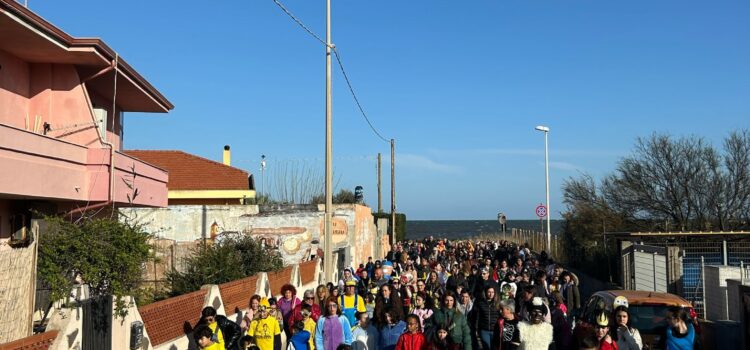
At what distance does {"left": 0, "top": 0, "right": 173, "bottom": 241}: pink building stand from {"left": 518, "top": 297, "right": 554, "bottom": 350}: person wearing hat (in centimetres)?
834

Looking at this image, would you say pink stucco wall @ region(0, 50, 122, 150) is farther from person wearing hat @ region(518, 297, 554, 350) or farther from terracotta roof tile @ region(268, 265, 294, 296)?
person wearing hat @ region(518, 297, 554, 350)

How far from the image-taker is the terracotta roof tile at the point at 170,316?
1004cm

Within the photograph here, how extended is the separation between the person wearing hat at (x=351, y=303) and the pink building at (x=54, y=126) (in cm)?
503

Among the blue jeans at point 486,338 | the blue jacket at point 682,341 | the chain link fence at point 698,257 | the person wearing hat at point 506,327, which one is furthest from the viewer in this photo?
the chain link fence at point 698,257

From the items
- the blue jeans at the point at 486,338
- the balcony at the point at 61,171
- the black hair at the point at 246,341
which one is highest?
the balcony at the point at 61,171

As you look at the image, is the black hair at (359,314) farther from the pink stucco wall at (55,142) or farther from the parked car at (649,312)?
the pink stucco wall at (55,142)

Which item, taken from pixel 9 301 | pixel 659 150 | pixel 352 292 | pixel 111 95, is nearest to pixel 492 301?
pixel 352 292

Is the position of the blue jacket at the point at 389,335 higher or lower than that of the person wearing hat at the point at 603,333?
lower

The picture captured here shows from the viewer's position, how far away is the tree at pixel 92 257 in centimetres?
1009

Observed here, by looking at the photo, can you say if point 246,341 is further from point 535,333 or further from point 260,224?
point 260,224

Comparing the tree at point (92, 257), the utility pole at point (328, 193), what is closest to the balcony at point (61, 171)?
the tree at point (92, 257)

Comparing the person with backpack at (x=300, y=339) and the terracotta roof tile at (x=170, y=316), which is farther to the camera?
the person with backpack at (x=300, y=339)

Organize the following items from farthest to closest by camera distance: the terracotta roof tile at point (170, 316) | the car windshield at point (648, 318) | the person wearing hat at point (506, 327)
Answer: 1. the car windshield at point (648, 318)
2. the terracotta roof tile at point (170, 316)
3. the person wearing hat at point (506, 327)

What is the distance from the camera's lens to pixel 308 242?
91.9 feet
